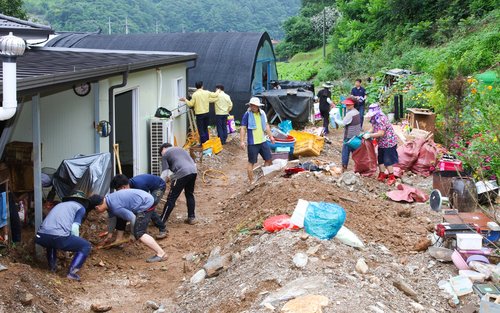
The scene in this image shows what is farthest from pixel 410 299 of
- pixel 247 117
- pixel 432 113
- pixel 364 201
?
pixel 432 113

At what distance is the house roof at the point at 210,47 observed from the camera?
70.1 feet

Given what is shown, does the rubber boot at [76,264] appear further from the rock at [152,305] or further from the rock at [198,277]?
the rock at [198,277]

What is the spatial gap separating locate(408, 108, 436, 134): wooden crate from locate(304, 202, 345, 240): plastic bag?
891 centimetres

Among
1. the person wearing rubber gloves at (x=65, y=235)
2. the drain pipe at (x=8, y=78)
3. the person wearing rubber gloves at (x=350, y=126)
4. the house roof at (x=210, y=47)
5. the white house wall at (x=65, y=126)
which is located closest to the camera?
the drain pipe at (x=8, y=78)

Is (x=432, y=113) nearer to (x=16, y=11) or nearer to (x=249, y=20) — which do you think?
(x=16, y=11)

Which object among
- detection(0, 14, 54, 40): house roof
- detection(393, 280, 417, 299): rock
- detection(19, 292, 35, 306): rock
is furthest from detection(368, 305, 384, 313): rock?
detection(0, 14, 54, 40): house roof

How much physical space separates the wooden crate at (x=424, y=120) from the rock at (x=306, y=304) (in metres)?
11.0

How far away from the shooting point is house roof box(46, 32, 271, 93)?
2136 centimetres

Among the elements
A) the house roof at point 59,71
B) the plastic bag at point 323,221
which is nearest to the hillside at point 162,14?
the house roof at point 59,71

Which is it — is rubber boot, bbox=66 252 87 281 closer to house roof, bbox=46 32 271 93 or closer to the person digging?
the person digging

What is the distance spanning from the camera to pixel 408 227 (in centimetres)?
884

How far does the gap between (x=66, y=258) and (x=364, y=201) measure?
4532 mm

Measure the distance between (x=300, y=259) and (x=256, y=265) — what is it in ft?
1.65

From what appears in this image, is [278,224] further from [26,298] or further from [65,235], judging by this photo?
[26,298]
